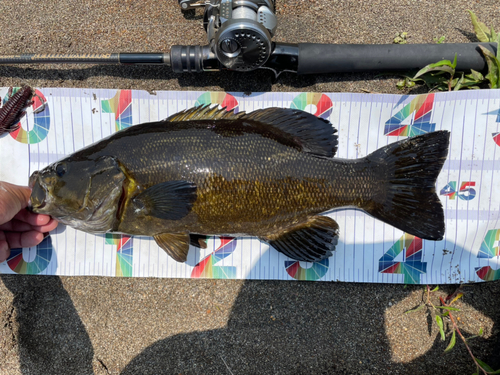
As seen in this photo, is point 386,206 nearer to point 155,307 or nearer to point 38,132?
point 155,307

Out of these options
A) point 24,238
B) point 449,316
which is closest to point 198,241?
point 24,238

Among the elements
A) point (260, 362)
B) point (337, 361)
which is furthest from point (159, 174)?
point (337, 361)

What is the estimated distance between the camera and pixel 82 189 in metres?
1.58

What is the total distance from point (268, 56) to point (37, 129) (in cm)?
162

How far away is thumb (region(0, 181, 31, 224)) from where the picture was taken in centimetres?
171

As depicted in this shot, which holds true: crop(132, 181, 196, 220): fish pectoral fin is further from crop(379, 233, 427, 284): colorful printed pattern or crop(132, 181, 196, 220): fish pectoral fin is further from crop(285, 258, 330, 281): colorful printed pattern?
crop(379, 233, 427, 284): colorful printed pattern

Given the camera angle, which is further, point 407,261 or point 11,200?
point 407,261

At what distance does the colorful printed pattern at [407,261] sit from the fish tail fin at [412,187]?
1.06ft

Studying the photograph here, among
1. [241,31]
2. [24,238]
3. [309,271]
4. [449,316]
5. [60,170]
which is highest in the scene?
[241,31]

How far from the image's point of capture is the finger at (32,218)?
1921 millimetres

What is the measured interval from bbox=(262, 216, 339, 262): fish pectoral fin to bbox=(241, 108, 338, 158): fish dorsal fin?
0.41 meters

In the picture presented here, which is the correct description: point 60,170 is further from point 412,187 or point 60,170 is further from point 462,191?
point 462,191

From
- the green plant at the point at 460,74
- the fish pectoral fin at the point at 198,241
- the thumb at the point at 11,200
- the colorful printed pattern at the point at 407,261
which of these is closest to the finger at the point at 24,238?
the thumb at the point at 11,200

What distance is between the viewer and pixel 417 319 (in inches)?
80.1
